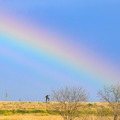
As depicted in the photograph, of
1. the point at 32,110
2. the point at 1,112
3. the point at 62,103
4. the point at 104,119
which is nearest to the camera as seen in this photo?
the point at 104,119

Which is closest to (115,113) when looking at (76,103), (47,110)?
(76,103)

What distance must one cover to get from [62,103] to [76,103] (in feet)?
4.92

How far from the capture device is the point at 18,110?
68312 millimetres

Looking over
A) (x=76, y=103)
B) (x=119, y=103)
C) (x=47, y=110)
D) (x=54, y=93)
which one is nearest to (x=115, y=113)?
(x=119, y=103)

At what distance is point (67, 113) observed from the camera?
39406 millimetres

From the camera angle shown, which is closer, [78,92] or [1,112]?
[78,92]

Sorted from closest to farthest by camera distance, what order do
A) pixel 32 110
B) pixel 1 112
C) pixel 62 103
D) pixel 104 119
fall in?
pixel 104 119, pixel 62 103, pixel 1 112, pixel 32 110

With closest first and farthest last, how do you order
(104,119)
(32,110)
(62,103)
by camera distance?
(104,119) < (62,103) < (32,110)

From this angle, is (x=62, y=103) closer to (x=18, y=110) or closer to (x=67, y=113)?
(x=67, y=113)

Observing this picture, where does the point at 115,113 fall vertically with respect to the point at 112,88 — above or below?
below

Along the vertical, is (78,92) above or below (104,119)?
above

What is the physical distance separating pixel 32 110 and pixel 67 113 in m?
30.7

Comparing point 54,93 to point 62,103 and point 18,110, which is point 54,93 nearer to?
point 62,103

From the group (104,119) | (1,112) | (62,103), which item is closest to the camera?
(104,119)
